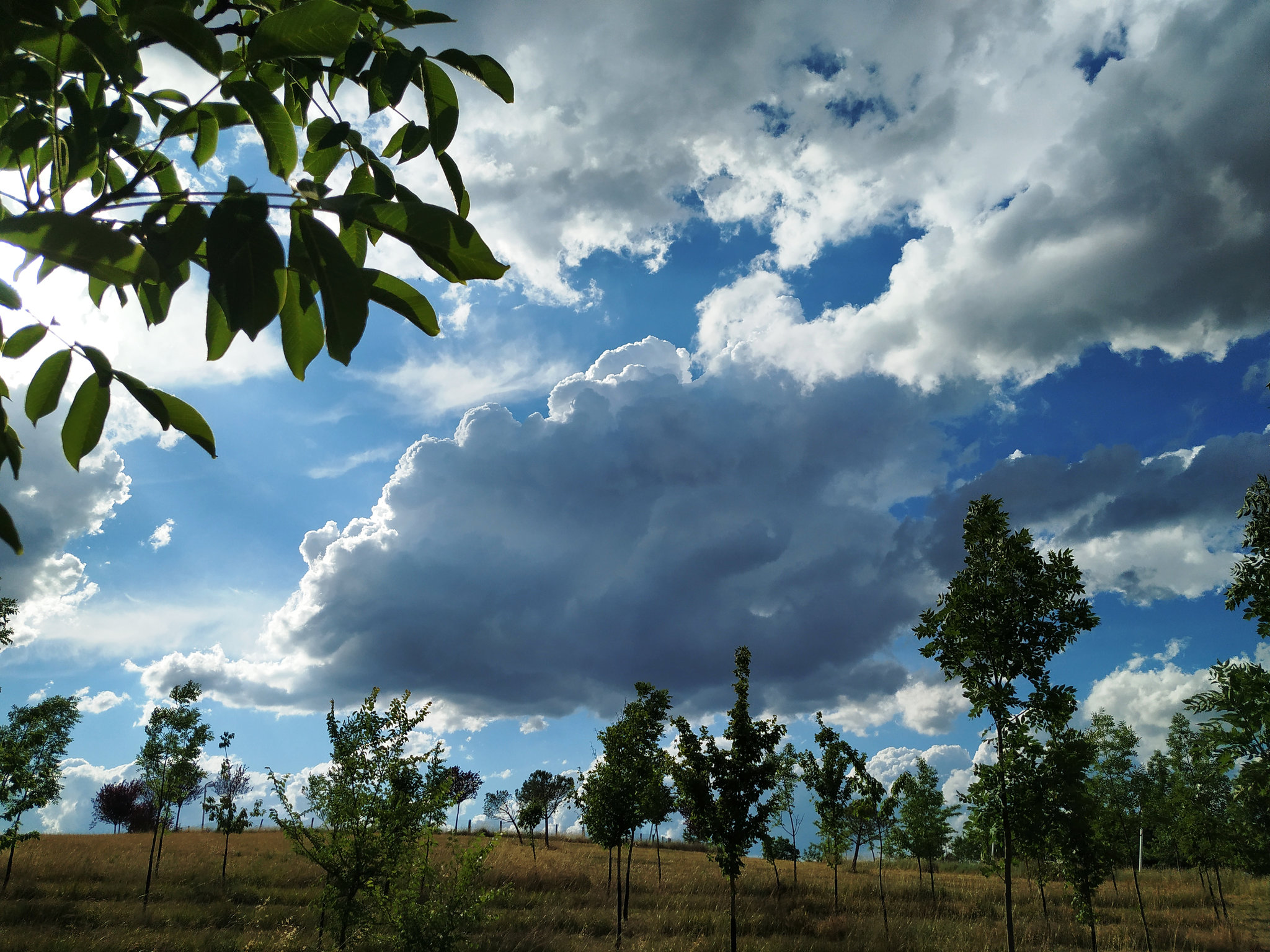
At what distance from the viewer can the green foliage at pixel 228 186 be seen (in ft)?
2.62

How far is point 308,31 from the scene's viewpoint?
0.91 metres

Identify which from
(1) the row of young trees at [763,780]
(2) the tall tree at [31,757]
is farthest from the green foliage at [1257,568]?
(2) the tall tree at [31,757]

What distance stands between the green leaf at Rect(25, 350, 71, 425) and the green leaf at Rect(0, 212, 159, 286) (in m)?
0.37

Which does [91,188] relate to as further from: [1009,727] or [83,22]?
[1009,727]

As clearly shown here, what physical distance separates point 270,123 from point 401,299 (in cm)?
33

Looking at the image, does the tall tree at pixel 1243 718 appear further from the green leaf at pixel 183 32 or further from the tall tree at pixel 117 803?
the tall tree at pixel 117 803

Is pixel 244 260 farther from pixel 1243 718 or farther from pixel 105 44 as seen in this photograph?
pixel 1243 718

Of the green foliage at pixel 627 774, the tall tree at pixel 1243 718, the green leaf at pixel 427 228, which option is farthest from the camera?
the green foliage at pixel 627 774

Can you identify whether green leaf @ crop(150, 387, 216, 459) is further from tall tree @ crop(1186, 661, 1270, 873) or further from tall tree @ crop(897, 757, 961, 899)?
tall tree @ crop(897, 757, 961, 899)

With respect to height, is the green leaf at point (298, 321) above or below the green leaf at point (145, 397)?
above

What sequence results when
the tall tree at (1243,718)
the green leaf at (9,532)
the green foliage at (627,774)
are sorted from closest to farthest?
1. the green leaf at (9,532)
2. the tall tree at (1243,718)
3. the green foliage at (627,774)

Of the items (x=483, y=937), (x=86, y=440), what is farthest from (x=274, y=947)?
(x=86, y=440)

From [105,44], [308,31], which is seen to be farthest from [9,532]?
[308,31]

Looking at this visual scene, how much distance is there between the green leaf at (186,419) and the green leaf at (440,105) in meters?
0.61
